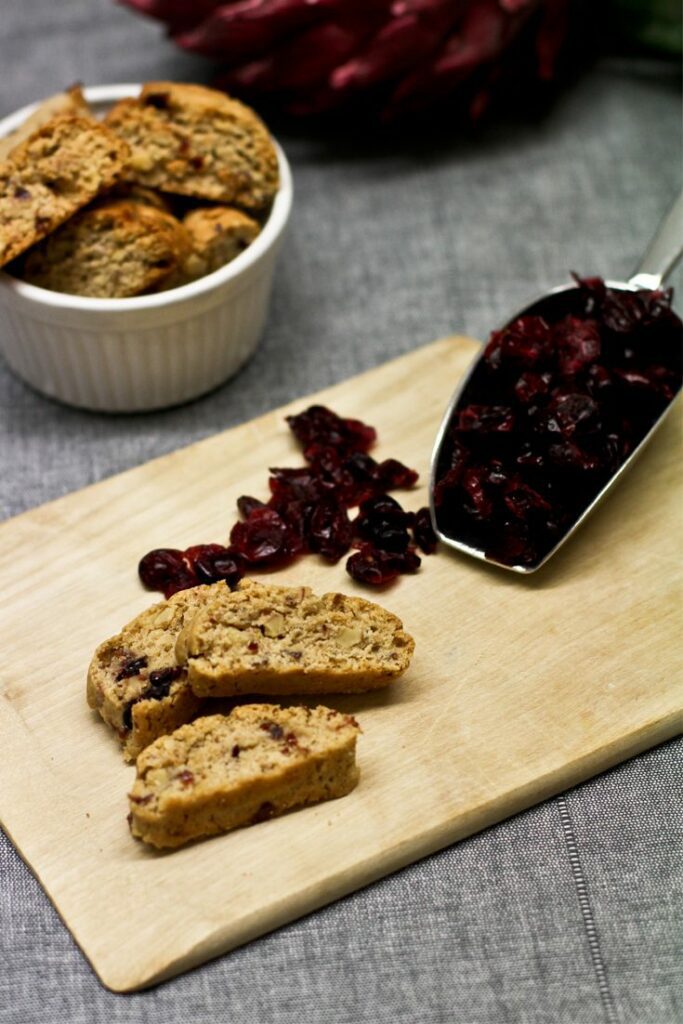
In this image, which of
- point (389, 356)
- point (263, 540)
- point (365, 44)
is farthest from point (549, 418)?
point (365, 44)

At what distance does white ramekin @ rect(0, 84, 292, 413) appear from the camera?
334cm

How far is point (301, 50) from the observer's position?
4.40 meters

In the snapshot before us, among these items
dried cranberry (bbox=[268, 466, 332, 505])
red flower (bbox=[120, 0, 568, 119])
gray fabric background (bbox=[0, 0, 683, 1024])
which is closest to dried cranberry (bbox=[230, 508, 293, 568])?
dried cranberry (bbox=[268, 466, 332, 505])

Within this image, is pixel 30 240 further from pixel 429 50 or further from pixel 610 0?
pixel 610 0

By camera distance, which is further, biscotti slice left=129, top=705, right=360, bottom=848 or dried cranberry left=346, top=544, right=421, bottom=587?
dried cranberry left=346, top=544, right=421, bottom=587

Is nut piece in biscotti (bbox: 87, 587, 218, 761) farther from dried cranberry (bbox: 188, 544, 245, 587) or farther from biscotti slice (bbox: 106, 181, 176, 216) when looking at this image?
biscotti slice (bbox: 106, 181, 176, 216)

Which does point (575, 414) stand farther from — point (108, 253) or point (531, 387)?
point (108, 253)

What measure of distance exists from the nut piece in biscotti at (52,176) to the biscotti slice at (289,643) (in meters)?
1.18

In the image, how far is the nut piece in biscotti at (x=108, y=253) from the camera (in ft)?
10.9

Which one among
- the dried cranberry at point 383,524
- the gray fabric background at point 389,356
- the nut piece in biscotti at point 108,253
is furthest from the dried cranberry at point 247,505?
the nut piece in biscotti at point 108,253

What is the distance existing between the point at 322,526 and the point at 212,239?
3.15 ft

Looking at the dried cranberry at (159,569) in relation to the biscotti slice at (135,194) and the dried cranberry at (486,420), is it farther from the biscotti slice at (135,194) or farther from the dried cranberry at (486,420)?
the biscotti slice at (135,194)

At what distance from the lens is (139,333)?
3.42m

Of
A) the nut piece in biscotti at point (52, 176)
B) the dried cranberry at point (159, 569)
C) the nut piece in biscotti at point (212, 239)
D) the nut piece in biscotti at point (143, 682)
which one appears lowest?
the dried cranberry at point (159, 569)
